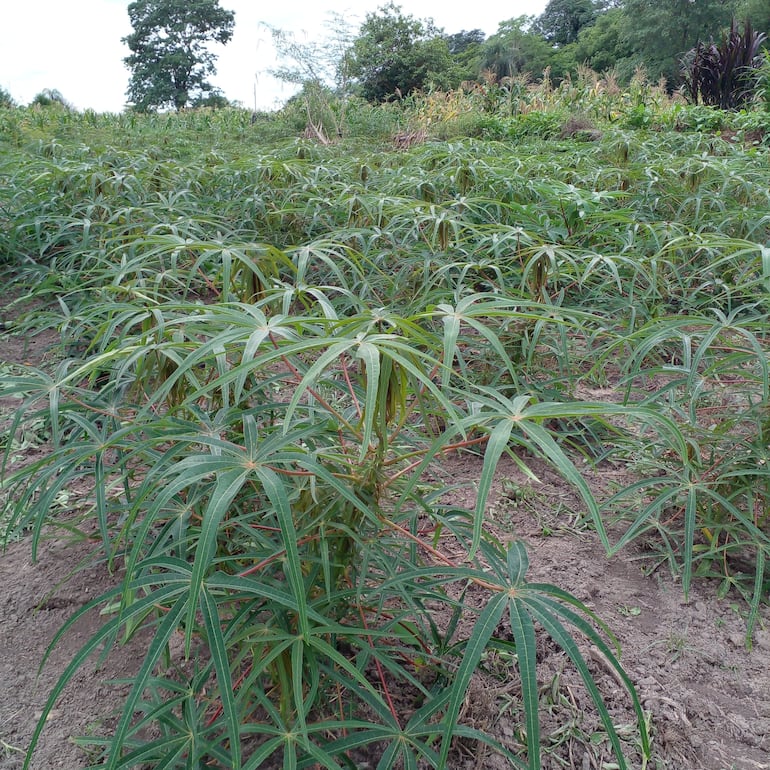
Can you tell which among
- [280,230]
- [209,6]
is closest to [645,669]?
[280,230]

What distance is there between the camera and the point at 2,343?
2.22 m

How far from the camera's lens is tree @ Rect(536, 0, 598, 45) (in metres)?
35.3

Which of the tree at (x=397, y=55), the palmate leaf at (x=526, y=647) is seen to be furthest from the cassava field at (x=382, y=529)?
the tree at (x=397, y=55)

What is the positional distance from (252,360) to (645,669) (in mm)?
896

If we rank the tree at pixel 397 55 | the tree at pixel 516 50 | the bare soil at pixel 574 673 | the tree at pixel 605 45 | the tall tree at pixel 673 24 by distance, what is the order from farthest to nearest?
the tree at pixel 516 50 < the tree at pixel 605 45 < the tall tree at pixel 673 24 < the tree at pixel 397 55 < the bare soil at pixel 574 673

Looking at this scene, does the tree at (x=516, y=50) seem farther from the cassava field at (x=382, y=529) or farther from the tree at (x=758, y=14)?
the cassava field at (x=382, y=529)

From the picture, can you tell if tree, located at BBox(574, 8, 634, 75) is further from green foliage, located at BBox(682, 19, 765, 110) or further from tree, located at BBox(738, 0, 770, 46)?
green foliage, located at BBox(682, 19, 765, 110)

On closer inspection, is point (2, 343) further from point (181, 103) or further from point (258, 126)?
point (181, 103)

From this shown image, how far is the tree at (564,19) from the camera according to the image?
35.3 m

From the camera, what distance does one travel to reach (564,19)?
36312 mm

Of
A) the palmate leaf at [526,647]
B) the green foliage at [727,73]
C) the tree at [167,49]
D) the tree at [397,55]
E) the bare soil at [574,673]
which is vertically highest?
the tree at [167,49]

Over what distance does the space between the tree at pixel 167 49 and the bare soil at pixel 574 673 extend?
35265 millimetres

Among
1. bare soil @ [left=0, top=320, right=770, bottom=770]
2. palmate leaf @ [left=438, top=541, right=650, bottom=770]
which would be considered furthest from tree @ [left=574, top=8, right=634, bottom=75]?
palmate leaf @ [left=438, top=541, right=650, bottom=770]

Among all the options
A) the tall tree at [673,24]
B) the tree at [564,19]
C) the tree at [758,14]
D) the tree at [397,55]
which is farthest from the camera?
the tree at [564,19]
